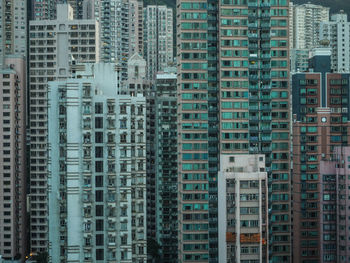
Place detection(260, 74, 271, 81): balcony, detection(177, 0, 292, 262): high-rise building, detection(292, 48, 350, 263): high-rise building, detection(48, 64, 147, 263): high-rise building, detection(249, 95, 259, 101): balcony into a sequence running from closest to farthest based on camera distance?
detection(48, 64, 147, 263): high-rise building
detection(177, 0, 292, 262): high-rise building
detection(249, 95, 259, 101): balcony
detection(260, 74, 271, 81): balcony
detection(292, 48, 350, 263): high-rise building

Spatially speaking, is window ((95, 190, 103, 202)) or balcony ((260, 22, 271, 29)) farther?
balcony ((260, 22, 271, 29))

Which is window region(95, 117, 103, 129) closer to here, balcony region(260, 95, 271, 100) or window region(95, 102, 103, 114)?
window region(95, 102, 103, 114)

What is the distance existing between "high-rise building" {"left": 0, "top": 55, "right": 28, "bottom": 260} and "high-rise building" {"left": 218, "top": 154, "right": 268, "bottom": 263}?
72549 millimetres

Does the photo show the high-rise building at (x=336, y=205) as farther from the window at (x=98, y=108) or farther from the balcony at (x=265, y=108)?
the window at (x=98, y=108)

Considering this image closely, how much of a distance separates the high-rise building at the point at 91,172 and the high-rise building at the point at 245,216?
12446 millimetres

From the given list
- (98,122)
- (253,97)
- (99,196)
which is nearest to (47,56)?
(253,97)

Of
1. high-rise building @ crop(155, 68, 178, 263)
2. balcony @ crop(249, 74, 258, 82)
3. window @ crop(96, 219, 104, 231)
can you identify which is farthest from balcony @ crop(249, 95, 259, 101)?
→ window @ crop(96, 219, 104, 231)

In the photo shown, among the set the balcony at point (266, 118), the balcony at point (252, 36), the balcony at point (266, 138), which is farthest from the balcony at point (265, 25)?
the balcony at point (266, 138)

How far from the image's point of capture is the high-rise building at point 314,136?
5344 inches

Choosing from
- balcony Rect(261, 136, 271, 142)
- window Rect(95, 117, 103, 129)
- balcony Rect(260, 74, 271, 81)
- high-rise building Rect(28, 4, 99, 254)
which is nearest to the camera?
window Rect(95, 117, 103, 129)

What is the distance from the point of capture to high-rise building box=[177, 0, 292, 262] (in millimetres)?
131500

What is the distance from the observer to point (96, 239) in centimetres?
10150

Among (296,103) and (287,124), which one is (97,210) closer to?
(287,124)

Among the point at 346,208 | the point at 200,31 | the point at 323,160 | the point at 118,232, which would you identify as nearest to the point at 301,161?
the point at 323,160
